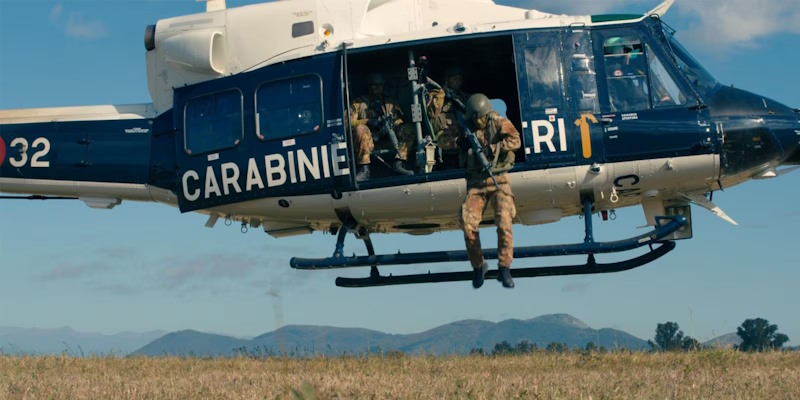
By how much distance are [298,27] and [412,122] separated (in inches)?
83.2

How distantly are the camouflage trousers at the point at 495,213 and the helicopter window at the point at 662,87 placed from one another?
2.53 meters

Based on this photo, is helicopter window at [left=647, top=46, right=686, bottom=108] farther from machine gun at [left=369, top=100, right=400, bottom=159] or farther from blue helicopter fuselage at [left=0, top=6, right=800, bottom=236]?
machine gun at [left=369, top=100, right=400, bottom=159]

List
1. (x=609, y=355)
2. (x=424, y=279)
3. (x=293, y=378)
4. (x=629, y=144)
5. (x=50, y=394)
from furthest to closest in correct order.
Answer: (x=424, y=279) < (x=629, y=144) < (x=609, y=355) < (x=293, y=378) < (x=50, y=394)

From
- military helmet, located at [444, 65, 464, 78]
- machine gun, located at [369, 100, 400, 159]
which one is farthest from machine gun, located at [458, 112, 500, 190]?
military helmet, located at [444, 65, 464, 78]

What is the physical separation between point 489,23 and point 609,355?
4782 mm

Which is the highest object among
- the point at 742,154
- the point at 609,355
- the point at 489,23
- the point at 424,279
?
the point at 489,23

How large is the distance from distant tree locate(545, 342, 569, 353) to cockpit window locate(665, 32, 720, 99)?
12.5 feet

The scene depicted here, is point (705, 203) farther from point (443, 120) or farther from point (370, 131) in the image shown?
point (370, 131)

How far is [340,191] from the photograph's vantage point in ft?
45.8

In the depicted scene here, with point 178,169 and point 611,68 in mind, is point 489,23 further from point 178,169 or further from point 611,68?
point 178,169

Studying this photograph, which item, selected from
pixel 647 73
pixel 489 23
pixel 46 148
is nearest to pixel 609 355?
pixel 647 73

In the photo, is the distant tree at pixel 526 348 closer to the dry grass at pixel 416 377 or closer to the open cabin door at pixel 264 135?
the dry grass at pixel 416 377

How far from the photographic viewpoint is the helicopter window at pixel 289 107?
13984 millimetres

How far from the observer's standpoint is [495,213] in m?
12.4
